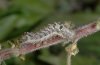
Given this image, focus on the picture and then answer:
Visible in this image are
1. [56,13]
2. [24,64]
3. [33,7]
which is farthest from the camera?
[56,13]

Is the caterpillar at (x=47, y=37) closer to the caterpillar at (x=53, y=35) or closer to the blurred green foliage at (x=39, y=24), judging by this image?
the caterpillar at (x=53, y=35)

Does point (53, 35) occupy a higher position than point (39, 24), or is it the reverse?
point (39, 24)

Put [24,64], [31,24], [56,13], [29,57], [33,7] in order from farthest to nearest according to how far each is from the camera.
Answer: [56,13], [33,7], [31,24], [29,57], [24,64]

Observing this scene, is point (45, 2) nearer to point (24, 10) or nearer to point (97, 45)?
point (24, 10)

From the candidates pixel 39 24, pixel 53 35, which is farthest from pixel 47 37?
pixel 39 24

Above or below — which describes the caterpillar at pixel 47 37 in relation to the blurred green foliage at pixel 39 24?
below

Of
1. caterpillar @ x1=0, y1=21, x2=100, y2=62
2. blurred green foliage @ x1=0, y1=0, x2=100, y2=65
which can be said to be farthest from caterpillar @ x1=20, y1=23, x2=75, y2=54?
blurred green foliage @ x1=0, y1=0, x2=100, y2=65

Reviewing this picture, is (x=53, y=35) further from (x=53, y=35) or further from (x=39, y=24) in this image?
(x=39, y=24)

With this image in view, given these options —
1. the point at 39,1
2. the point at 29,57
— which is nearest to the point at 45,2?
the point at 39,1

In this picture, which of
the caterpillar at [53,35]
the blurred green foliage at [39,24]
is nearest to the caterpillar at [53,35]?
the caterpillar at [53,35]
